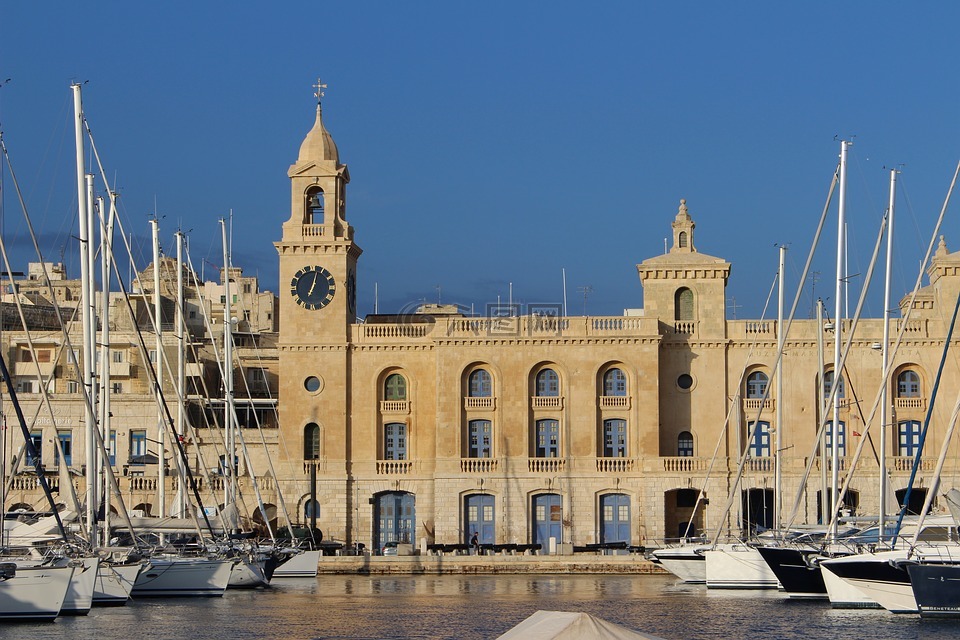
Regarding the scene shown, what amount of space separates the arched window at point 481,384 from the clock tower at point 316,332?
5.04 metres

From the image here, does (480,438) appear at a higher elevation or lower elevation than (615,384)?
lower

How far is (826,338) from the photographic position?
204 ft

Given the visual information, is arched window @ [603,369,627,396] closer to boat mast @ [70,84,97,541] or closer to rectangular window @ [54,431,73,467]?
rectangular window @ [54,431,73,467]

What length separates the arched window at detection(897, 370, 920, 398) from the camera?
6278cm

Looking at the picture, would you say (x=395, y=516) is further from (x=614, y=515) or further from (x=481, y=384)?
(x=614, y=515)

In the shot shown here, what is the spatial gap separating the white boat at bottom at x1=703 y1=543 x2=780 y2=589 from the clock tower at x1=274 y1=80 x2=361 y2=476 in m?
19.8

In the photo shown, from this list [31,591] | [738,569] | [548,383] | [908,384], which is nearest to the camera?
[31,591]

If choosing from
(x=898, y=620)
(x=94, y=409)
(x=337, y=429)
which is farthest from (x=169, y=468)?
(x=898, y=620)

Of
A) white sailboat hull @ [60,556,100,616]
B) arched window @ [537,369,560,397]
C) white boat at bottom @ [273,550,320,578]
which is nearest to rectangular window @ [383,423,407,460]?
arched window @ [537,369,560,397]

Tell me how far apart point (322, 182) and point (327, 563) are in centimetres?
1592

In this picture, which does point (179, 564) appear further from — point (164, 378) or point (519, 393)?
point (164, 378)

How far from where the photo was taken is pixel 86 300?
42.5 m

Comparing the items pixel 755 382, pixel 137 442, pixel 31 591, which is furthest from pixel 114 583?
pixel 755 382

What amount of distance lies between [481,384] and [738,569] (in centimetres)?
1822
